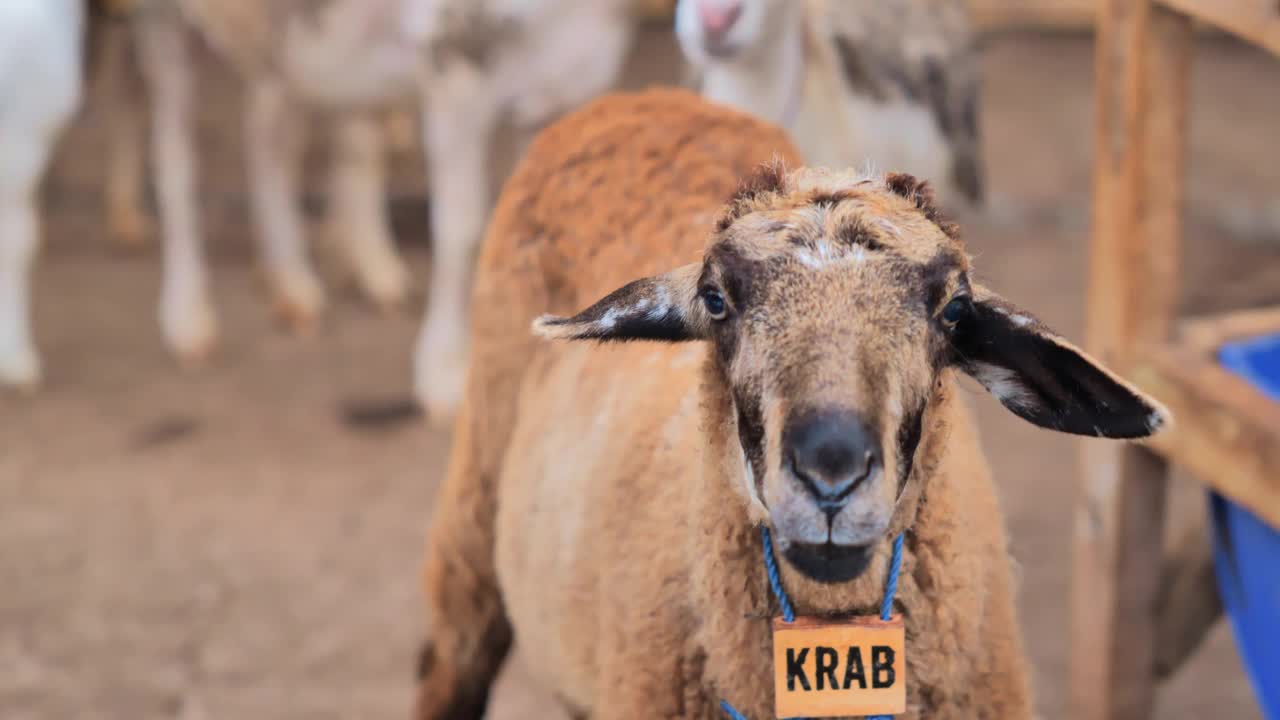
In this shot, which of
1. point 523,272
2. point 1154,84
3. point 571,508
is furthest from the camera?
point 1154,84

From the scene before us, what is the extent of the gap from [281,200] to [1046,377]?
5249 millimetres

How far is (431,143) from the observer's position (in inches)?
229

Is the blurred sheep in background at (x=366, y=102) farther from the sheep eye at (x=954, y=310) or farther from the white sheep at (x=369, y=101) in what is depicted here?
the sheep eye at (x=954, y=310)

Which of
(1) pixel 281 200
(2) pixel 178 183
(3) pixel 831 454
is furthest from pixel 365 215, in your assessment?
(3) pixel 831 454

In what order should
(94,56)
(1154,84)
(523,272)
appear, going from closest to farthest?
(523,272) → (1154,84) → (94,56)

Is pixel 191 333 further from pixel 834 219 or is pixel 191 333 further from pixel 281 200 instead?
pixel 834 219

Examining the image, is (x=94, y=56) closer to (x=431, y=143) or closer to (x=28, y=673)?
(x=431, y=143)

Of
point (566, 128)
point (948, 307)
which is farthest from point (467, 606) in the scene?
point (948, 307)

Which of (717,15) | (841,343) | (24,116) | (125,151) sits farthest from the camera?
(125,151)

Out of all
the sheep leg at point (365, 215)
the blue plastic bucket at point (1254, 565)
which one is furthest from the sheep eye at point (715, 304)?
the sheep leg at point (365, 215)

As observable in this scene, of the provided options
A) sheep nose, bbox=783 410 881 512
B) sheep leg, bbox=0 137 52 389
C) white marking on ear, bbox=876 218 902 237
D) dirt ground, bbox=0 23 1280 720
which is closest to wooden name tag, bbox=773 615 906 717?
sheep nose, bbox=783 410 881 512

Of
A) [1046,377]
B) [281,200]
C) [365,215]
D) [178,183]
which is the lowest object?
[365,215]

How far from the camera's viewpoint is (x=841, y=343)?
1904 millimetres

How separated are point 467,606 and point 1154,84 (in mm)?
1781
